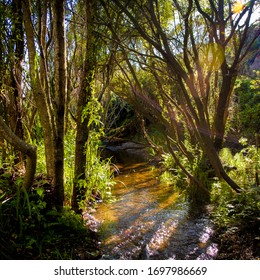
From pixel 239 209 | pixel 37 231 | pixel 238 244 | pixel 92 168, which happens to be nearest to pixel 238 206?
pixel 239 209

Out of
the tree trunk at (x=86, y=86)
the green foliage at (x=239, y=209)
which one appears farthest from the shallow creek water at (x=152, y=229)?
the tree trunk at (x=86, y=86)

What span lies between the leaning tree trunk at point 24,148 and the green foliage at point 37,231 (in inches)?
6.3

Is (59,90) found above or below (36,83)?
below

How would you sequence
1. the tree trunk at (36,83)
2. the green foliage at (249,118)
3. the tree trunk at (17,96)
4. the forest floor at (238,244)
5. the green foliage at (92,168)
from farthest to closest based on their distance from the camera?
the green foliage at (249,118) < the tree trunk at (17,96) < the green foliage at (92,168) < the tree trunk at (36,83) < the forest floor at (238,244)

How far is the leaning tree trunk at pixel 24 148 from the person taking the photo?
293 centimetres

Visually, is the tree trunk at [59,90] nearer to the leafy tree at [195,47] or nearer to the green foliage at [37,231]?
the green foliage at [37,231]

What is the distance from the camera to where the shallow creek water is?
11.8ft

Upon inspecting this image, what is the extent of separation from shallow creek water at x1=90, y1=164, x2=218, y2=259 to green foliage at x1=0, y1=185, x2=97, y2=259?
17.7 inches

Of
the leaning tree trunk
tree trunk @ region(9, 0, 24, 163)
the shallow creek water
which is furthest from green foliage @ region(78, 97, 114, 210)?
tree trunk @ region(9, 0, 24, 163)

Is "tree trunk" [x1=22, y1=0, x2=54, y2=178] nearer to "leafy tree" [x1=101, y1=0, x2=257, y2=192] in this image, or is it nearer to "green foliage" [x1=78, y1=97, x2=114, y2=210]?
"green foliage" [x1=78, y1=97, x2=114, y2=210]

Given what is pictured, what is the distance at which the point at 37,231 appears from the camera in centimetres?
326

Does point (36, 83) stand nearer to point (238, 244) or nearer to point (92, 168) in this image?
point (92, 168)

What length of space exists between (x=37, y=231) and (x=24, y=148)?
102cm
